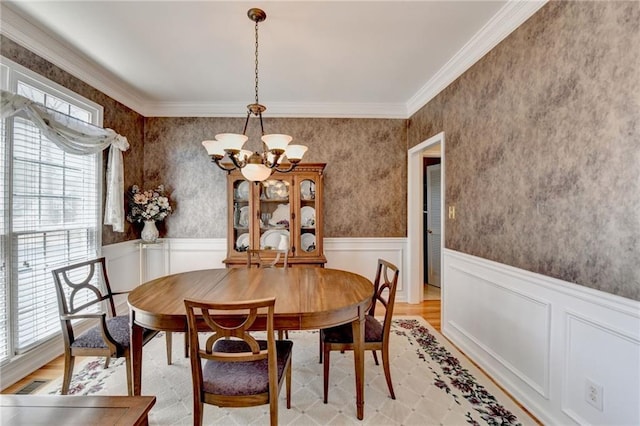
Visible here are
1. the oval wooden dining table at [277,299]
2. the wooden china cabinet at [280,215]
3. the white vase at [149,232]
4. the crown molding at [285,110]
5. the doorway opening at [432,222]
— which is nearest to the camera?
the oval wooden dining table at [277,299]

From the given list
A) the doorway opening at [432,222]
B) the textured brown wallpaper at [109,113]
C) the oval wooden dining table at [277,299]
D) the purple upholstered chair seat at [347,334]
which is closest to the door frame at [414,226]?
the doorway opening at [432,222]

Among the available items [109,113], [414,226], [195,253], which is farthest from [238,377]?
[109,113]

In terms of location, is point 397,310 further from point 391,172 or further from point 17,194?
point 17,194

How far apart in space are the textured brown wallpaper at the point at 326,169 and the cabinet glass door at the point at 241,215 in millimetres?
442

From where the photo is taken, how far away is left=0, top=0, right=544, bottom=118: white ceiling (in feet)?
6.48

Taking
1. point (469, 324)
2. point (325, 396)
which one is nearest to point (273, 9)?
point (325, 396)

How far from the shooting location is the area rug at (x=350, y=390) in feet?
5.79

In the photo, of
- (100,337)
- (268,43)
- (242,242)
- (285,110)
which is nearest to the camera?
(100,337)

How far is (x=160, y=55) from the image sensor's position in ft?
8.46

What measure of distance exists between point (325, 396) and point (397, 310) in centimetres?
198

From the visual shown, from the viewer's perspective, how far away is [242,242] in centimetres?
353

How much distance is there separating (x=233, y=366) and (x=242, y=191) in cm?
235

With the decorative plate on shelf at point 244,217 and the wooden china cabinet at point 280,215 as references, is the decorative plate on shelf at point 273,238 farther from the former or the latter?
the decorative plate on shelf at point 244,217

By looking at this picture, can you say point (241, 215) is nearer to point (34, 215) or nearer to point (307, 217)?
point (307, 217)
